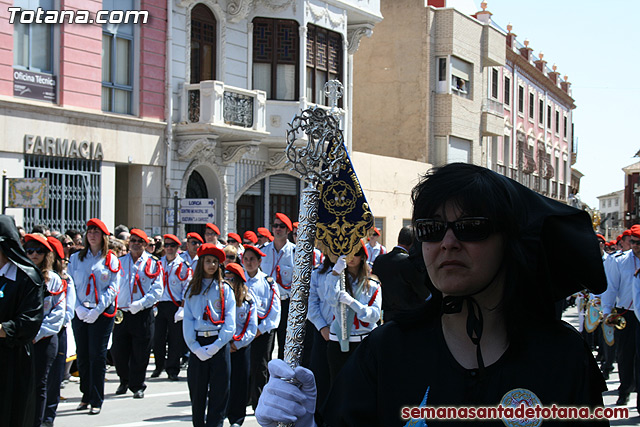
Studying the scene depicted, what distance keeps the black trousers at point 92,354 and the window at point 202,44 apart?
13.3m

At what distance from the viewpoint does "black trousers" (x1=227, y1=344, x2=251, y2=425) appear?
927 cm

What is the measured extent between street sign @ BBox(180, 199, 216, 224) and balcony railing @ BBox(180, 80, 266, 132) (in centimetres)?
216

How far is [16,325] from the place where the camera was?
6.49m

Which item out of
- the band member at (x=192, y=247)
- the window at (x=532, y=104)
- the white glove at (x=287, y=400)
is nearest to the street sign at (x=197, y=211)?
the band member at (x=192, y=247)

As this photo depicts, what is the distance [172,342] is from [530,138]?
43.1 metres

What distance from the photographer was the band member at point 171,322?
12.6 meters

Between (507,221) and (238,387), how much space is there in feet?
22.9

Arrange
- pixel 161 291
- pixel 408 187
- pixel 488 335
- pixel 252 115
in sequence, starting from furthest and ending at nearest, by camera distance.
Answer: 1. pixel 408 187
2. pixel 252 115
3. pixel 161 291
4. pixel 488 335

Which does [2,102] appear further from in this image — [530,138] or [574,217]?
[530,138]

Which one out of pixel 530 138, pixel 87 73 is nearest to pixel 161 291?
pixel 87 73

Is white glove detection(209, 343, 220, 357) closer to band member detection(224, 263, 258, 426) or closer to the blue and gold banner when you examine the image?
band member detection(224, 263, 258, 426)

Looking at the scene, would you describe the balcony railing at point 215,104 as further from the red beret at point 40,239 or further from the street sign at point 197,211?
the red beret at point 40,239

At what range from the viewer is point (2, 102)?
57.3 feet

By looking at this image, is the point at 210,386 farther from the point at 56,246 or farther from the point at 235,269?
the point at 56,246
